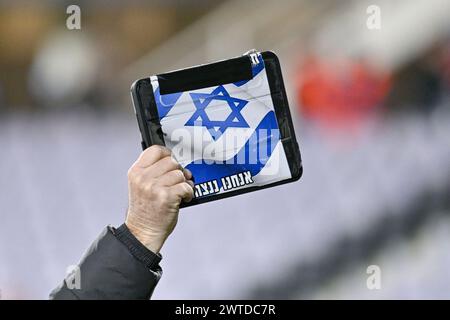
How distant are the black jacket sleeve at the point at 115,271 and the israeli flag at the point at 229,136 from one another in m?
0.11

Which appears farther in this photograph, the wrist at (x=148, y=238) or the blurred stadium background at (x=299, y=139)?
the blurred stadium background at (x=299, y=139)

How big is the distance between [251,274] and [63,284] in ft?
6.11

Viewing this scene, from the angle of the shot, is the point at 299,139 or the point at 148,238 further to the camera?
the point at 299,139

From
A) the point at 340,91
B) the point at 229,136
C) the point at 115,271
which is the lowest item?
the point at 115,271

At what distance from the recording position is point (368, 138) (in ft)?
9.41

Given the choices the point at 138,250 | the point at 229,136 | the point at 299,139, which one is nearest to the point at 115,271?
the point at 138,250

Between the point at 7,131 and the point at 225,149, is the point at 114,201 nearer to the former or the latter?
the point at 7,131

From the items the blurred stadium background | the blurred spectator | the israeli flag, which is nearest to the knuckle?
the israeli flag

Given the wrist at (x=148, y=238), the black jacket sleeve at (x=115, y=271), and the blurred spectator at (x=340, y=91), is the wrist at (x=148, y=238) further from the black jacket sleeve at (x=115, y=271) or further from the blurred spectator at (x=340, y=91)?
the blurred spectator at (x=340, y=91)

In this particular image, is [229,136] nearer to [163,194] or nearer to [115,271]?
[163,194]

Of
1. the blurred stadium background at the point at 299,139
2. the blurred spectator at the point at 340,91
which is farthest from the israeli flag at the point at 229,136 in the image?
the blurred spectator at the point at 340,91

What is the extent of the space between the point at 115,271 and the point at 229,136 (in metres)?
0.22

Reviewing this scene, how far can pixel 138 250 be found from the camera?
0.89m

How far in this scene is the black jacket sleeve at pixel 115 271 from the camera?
875 millimetres
